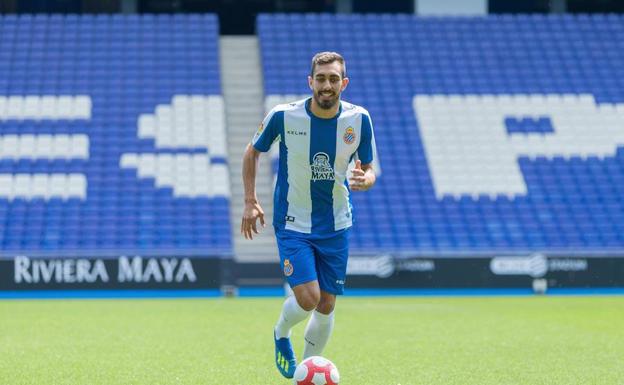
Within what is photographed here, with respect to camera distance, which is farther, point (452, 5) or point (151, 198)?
point (452, 5)

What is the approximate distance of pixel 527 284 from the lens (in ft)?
76.3

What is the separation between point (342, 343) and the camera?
11.9m

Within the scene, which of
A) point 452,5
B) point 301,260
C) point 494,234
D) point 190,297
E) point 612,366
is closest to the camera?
point 301,260

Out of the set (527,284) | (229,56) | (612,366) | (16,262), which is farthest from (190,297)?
(612,366)

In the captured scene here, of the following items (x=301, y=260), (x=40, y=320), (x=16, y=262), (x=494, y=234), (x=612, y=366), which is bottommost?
(x=494, y=234)

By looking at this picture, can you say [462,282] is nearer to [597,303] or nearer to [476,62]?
[597,303]

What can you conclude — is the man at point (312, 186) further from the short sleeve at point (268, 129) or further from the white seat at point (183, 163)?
the white seat at point (183, 163)

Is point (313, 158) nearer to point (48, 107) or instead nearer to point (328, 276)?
point (328, 276)

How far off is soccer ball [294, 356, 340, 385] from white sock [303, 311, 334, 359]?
0.89 metres

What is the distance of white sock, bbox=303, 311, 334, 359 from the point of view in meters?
7.88

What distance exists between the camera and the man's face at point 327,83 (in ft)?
23.7

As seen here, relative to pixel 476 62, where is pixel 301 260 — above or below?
above

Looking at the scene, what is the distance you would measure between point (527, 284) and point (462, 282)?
1.42m

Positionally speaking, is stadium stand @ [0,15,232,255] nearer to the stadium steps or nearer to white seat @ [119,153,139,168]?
white seat @ [119,153,139,168]
